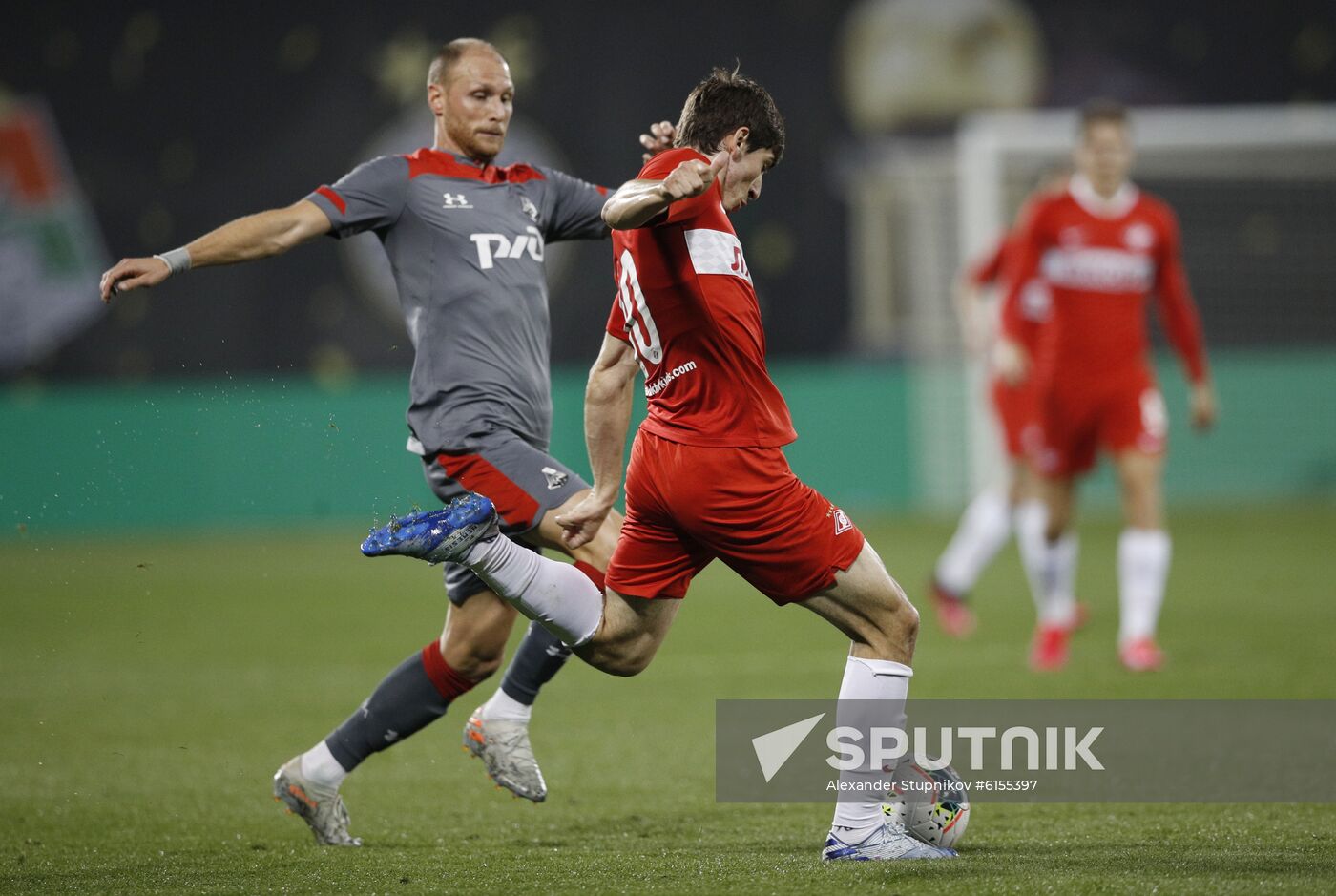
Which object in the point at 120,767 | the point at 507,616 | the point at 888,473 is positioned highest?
the point at 507,616

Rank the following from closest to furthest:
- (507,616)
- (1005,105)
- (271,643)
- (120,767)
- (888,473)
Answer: (507,616) < (120,767) < (271,643) < (888,473) < (1005,105)

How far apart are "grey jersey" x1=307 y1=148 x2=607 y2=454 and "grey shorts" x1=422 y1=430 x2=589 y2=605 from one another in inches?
1.8

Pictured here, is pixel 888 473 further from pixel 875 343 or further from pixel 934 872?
pixel 934 872

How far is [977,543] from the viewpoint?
955cm

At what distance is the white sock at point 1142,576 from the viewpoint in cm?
795

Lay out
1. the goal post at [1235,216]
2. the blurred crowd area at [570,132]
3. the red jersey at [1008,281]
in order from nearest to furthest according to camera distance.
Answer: the red jersey at [1008,281] < the goal post at [1235,216] < the blurred crowd area at [570,132]

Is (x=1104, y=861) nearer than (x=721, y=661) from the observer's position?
Yes

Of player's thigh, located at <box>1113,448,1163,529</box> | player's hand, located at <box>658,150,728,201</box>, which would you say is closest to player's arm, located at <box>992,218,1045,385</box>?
player's thigh, located at <box>1113,448,1163,529</box>

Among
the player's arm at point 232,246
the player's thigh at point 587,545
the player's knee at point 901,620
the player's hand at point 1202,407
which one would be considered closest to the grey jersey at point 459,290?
the player's arm at point 232,246

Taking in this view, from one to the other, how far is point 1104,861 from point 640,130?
13.4 meters

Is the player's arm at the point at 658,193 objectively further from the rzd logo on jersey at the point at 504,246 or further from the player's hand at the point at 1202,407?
the player's hand at the point at 1202,407

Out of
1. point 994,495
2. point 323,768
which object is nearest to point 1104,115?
point 994,495

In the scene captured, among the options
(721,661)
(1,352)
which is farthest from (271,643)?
(1,352)

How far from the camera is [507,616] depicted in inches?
198
